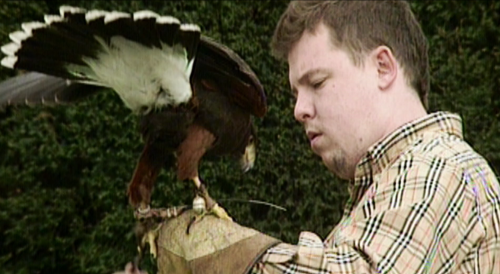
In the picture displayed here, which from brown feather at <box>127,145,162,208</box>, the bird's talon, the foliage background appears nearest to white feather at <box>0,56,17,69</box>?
brown feather at <box>127,145,162,208</box>

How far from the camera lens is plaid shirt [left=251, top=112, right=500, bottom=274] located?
4.21ft

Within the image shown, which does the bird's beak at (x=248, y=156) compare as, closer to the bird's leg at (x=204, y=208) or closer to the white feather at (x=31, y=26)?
the bird's leg at (x=204, y=208)

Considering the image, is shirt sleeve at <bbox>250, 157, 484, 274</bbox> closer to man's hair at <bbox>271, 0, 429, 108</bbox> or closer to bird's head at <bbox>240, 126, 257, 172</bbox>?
man's hair at <bbox>271, 0, 429, 108</bbox>

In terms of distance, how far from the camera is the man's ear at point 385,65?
5.12 ft

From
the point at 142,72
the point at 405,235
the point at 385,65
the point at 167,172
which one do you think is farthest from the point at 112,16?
the point at 167,172

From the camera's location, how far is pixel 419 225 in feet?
4.24

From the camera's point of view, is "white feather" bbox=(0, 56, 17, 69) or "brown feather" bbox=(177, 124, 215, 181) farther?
"brown feather" bbox=(177, 124, 215, 181)

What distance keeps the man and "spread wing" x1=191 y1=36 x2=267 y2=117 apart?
43 centimetres

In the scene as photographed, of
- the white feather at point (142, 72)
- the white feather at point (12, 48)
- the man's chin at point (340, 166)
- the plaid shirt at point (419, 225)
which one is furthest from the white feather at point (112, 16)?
the plaid shirt at point (419, 225)

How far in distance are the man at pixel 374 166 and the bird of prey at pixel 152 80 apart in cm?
40

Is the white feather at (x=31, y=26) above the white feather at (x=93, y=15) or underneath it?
above

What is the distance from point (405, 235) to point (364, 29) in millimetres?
510

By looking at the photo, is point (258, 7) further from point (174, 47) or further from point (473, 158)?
point (473, 158)

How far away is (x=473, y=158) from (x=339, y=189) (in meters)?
2.86
